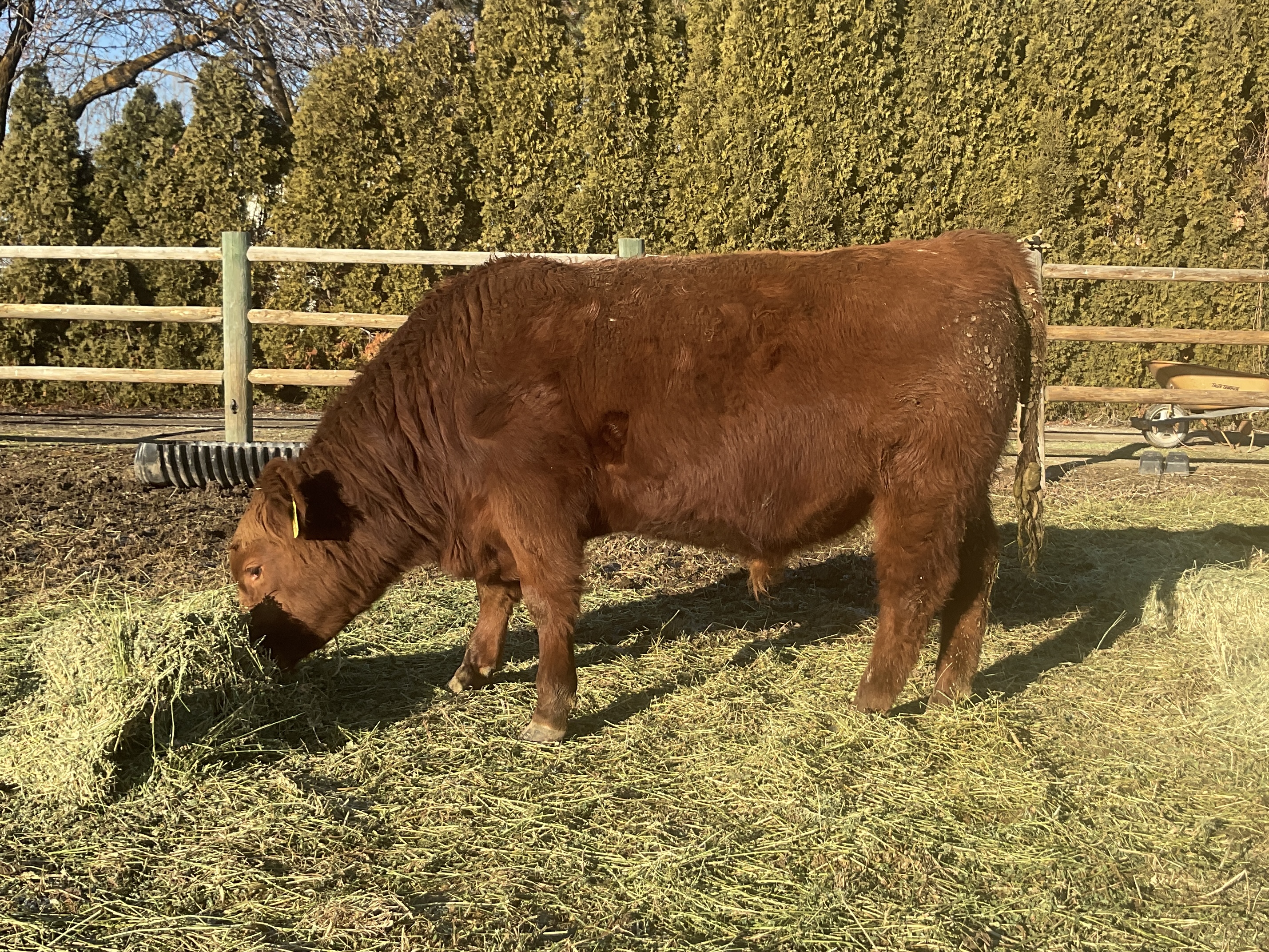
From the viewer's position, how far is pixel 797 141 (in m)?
10.6

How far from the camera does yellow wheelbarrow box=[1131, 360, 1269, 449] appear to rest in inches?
348

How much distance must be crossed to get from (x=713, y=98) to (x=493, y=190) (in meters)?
2.68

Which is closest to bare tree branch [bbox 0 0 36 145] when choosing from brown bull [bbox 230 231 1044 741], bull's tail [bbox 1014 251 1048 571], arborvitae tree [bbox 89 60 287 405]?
arborvitae tree [bbox 89 60 287 405]

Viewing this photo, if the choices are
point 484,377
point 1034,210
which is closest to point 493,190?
point 1034,210

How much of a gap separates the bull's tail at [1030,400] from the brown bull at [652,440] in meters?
0.12

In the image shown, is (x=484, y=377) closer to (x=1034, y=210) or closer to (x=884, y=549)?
(x=884, y=549)

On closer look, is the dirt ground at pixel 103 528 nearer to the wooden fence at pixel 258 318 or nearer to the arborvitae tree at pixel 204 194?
the wooden fence at pixel 258 318

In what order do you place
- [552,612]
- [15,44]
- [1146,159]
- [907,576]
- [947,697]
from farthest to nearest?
[15,44] < [1146,159] < [947,697] < [907,576] < [552,612]

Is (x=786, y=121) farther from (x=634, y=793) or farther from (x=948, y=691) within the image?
(x=634, y=793)

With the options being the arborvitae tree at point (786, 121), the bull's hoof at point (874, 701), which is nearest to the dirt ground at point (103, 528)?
the bull's hoof at point (874, 701)

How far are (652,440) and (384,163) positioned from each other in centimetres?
806

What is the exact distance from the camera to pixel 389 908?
8.30 feet

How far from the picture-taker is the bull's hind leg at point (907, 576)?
12.6 ft

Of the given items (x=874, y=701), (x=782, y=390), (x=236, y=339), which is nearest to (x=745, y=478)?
(x=782, y=390)
